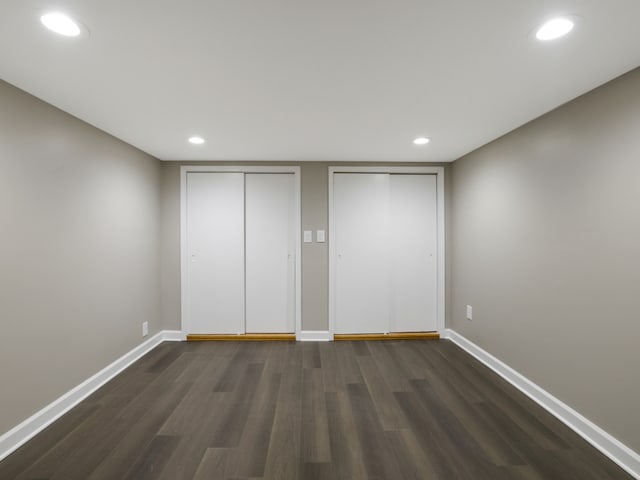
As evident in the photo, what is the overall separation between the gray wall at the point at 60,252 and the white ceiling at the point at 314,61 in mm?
254

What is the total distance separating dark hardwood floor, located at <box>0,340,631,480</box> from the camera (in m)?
1.63

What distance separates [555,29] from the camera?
1.29 meters

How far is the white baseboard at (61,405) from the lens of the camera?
69.2 inches

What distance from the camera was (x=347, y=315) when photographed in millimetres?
3639

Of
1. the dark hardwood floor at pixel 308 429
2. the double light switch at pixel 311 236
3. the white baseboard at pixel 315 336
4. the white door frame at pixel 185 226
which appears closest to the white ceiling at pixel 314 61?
the white door frame at pixel 185 226

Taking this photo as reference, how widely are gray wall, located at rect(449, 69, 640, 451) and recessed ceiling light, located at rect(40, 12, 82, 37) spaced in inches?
109

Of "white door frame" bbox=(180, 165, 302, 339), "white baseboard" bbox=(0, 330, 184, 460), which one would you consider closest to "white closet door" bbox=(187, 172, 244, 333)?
"white door frame" bbox=(180, 165, 302, 339)

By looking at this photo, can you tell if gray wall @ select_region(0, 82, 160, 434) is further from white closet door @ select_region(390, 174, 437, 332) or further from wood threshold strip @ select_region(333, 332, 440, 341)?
white closet door @ select_region(390, 174, 437, 332)

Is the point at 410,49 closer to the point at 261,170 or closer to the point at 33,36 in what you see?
the point at 33,36

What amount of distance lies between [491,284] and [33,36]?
3.58m

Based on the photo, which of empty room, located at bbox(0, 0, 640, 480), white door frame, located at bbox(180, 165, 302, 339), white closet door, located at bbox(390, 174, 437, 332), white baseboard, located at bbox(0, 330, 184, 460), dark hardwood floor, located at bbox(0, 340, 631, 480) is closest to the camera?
empty room, located at bbox(0, 0, 640, 480)

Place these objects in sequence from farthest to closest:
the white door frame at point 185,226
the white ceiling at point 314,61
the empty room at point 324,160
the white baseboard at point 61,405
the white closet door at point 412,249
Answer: the white closet door at point 412,249, the white door frame at point 185,226, the white baseboard at point 61,405, the empty room at point 324,160, the white ceiling at point 314,61

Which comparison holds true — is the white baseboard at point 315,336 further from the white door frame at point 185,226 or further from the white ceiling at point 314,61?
the white ceiling at point 314,61

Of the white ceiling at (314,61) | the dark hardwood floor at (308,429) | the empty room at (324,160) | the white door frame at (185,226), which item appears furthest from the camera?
the white door frame at (185,226)
